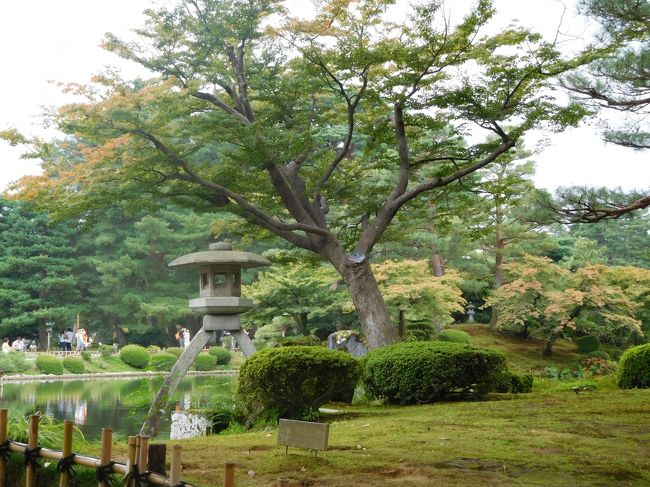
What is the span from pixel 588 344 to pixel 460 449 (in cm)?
1703

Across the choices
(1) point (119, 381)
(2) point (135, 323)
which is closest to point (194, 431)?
(1) point (119, 381)

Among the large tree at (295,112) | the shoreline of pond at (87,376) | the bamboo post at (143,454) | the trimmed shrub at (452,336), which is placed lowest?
the shoreline of pond at (87,376)

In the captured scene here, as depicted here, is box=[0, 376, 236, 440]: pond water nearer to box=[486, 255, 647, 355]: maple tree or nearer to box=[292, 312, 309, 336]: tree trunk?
box=[292, 312, 309, 336]: tree trunk

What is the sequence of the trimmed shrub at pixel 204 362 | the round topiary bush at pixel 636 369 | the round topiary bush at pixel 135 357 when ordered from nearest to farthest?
the round topiary bush at pixel 636 369 < the round topiary bush at pixel 135 357 < the trimmed shrub at pixel 204 362

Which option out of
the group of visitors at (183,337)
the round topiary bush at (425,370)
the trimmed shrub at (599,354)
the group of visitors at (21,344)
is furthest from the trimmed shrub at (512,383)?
the group of visitors at (183,337)

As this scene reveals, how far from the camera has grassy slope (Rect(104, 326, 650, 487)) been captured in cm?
466

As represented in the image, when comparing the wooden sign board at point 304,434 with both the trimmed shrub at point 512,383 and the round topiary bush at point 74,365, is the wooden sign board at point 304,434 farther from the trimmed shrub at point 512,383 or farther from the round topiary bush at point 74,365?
the round topiary bush at point 74,365

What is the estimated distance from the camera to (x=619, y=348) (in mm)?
21844

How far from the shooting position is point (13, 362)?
882 inches

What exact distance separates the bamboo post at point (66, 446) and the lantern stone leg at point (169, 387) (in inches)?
203

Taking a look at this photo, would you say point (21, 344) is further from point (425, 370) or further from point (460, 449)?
point (460, 449)

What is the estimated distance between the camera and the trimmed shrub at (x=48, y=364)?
75.8ft

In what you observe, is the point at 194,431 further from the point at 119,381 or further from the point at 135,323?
the point at 135,323

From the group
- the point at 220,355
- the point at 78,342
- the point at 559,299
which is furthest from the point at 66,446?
the point at 78,342
